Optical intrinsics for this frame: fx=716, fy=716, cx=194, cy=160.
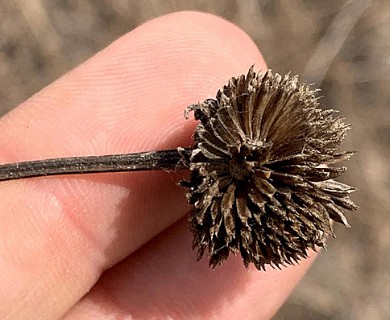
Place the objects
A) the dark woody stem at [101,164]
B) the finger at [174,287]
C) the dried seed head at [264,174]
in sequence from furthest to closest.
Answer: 1. the finger at [174,287]
2. the dark woody stem at [101,164]
3. the dried seed head at [264,174]

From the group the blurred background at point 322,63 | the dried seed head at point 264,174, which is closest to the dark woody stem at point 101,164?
the dried seed head at point 264,174

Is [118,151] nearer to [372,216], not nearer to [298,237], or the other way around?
[298,237]

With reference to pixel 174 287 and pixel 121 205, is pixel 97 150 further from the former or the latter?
pixel 174 287

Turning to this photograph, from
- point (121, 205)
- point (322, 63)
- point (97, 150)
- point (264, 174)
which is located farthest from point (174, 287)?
point (322, 63)

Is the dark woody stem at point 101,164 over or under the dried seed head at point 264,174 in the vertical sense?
over

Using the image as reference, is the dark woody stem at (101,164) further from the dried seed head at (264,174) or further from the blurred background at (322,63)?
the blurred background at (322,63)

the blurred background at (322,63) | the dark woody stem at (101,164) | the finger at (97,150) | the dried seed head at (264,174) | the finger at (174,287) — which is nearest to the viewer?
the dried seed head at (264,174)

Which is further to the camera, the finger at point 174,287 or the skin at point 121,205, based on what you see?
the finger at point 174,287

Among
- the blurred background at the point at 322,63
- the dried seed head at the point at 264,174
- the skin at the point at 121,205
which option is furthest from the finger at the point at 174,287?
the blurred background at the point at 322,63
